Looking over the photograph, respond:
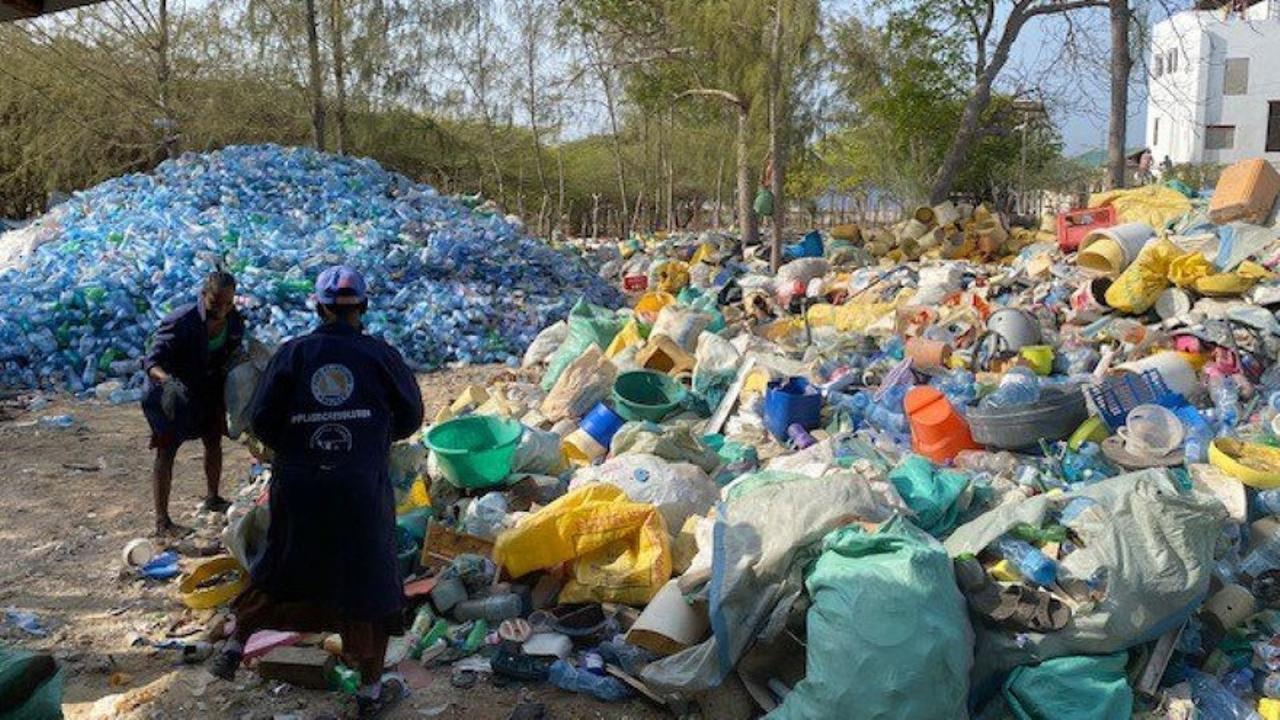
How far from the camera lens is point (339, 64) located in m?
18.4

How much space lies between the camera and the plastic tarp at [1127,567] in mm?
3199

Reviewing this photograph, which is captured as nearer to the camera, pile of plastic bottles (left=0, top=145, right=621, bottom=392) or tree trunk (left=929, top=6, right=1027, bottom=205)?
pile of plastic bottles (left=0, top=145, right=621, bottom=392)

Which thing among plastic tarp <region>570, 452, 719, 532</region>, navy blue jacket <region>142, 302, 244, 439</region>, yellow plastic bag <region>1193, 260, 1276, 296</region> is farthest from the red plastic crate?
navy blue jacket <region>142, 302, 244, 439</region>

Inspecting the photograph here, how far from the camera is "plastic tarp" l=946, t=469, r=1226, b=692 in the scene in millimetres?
3199

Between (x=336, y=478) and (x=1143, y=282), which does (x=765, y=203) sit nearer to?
(x=1143, y=282)

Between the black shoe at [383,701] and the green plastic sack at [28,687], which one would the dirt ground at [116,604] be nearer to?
the black shoe at [383,701]

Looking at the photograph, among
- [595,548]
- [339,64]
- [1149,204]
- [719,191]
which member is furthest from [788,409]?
[719,191]

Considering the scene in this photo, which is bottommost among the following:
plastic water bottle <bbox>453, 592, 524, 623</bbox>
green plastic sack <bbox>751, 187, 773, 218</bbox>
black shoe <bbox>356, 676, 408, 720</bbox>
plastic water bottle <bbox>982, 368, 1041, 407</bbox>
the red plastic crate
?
black shoe <bbox>356, 676, 408, 720</bbox>

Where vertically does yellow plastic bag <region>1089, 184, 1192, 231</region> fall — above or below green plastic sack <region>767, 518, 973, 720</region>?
above

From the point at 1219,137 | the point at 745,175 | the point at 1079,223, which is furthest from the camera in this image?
the point at 1219,137

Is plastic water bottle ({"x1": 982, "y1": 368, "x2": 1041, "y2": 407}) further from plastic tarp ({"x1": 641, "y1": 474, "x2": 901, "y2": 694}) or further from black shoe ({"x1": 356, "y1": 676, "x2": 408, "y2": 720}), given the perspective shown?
black shoe ({"x1": 356, "y1": 676, "x2": 408, "y2": 720})

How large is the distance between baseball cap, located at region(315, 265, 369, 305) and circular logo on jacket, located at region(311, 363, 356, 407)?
201 mm

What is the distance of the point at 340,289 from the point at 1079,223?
28.7 feet

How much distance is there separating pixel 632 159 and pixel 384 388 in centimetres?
2537
